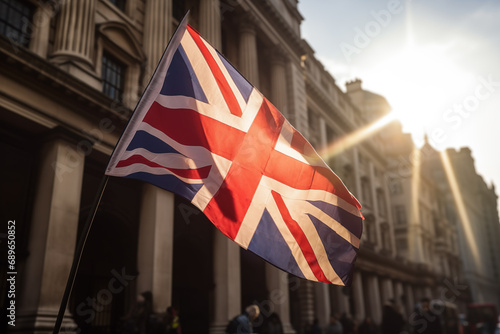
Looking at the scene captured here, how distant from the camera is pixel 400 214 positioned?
158 feet

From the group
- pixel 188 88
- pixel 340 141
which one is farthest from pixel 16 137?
pixel 340 141

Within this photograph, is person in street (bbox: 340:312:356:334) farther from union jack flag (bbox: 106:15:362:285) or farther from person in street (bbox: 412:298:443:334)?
union jack flag (bbox: 106:15:362:285)

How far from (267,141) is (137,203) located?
1005cm

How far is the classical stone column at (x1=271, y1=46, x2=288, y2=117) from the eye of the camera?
2348cm

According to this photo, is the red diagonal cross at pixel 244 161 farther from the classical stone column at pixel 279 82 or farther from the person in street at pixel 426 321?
the classical stone column at pixel 279 82

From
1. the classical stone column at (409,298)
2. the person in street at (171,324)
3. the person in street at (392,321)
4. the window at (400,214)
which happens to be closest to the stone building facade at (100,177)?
the person in street at (171,324)

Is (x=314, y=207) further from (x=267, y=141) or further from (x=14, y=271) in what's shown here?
(x=14, y=271)

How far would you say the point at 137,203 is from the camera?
1448 centimetres

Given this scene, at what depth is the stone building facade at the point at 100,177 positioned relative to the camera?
10344 millimetres

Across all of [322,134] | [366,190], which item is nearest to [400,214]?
[366,190]

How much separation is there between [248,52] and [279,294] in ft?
37.1

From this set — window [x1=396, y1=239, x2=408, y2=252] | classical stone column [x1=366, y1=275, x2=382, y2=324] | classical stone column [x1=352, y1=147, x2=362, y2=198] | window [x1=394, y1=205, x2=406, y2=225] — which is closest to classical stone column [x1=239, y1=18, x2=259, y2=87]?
classical stone column [x1=352, y1=147, x2=362, y2=198]

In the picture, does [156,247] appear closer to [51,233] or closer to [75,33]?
[51,233]

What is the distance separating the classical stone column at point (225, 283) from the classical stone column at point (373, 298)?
21149 millimetres
